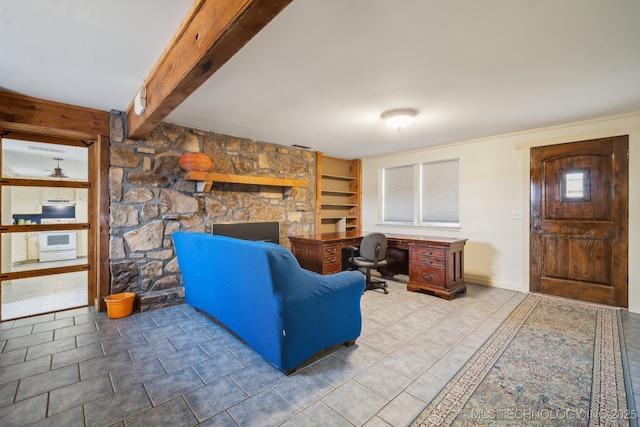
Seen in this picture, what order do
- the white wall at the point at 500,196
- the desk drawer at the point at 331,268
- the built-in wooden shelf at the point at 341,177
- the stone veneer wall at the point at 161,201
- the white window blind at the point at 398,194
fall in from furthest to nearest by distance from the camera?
the built-in wooden shelf at the point at 341,177 < the white window blind at the point at 398,194 < the desk drawer at the point at 331,268 < the white wall at the point at 500,196 < the stone veneer wall at the point at 161,201

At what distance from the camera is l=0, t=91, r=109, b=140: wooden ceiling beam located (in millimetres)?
2736

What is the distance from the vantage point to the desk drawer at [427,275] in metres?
3.74

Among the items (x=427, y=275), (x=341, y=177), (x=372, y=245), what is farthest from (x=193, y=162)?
(x=427, y=275)

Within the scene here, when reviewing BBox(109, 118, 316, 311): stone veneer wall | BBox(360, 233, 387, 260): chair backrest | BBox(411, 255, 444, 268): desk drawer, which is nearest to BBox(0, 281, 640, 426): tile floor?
BBox(109, 118, 316, 311): stone veneer wall

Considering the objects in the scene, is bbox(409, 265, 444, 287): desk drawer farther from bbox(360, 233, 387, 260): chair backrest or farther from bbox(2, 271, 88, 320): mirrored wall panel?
bbox(2, 271, 88, 320): mirrored wall panel

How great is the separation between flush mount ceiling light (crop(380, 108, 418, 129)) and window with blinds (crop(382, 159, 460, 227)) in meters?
2.00

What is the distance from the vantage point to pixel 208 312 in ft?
9.73

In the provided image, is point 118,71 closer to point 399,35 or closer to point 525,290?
point 399,35

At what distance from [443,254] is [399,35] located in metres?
2.80

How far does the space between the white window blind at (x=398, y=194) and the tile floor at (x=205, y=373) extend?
2596 millimetres

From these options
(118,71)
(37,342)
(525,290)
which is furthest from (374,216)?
(37,342)

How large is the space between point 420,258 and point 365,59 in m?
2.81

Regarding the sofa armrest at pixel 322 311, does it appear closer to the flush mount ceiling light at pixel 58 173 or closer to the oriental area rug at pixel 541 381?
the oriental area rug at pixel 541 381

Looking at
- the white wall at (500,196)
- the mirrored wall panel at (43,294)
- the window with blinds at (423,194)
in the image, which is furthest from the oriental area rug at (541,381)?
the mirrored wall panel at (43,294)
